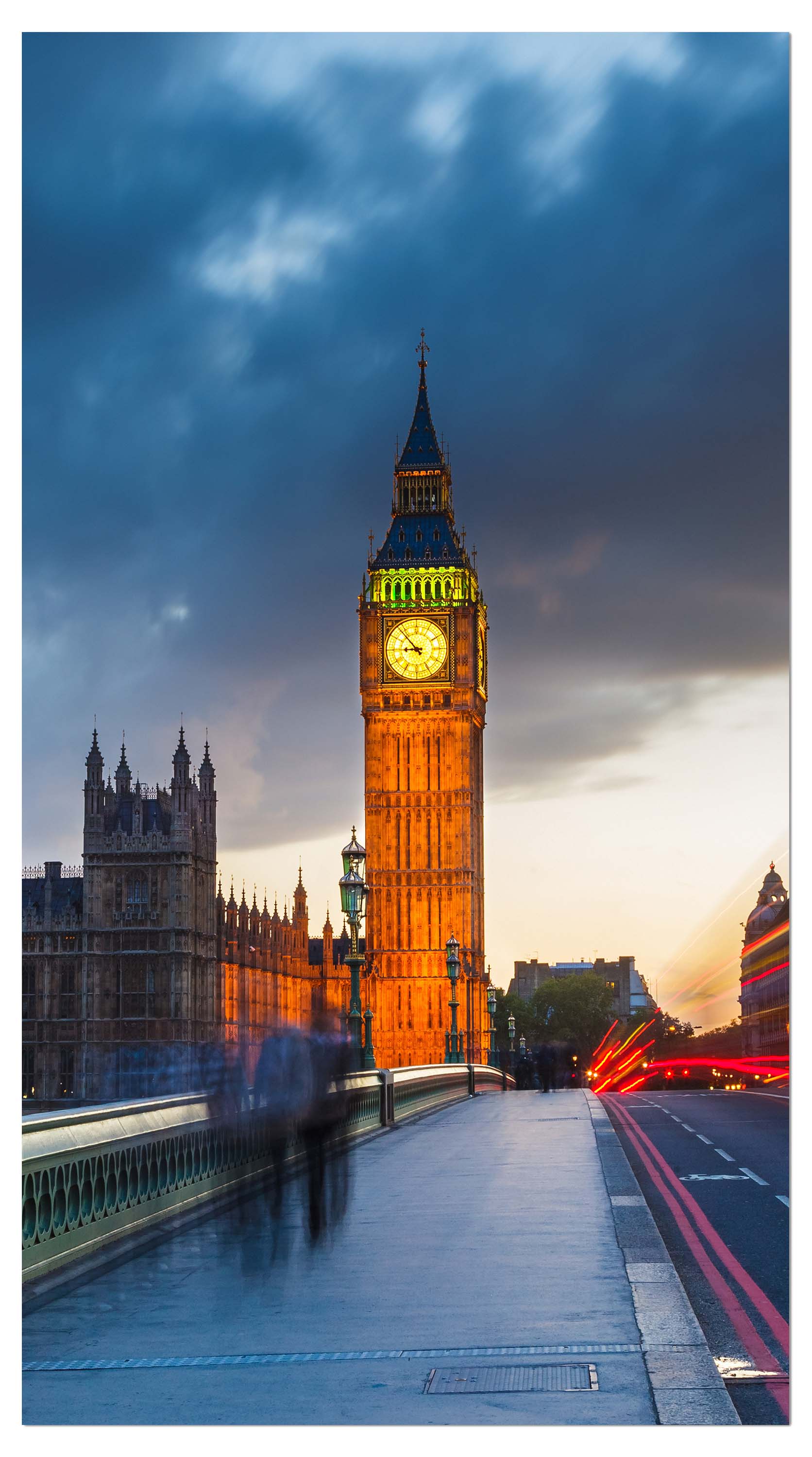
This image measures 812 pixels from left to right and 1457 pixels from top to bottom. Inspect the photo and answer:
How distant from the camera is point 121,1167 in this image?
11.1 m

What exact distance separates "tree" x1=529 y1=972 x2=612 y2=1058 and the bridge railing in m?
135

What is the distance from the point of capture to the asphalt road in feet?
29.5

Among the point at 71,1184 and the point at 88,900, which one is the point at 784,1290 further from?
the point at 88,900

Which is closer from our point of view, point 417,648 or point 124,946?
point 124,946

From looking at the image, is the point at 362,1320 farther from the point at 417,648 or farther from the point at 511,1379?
the point at 417,648

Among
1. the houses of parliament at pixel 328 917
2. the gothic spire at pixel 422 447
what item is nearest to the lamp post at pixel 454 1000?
the houses of parliament at pixel 328 917

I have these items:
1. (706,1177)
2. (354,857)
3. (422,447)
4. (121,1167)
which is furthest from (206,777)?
(121,1167)

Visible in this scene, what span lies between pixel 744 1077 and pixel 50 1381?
166 feet

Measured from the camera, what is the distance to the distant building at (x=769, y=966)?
1306 cm

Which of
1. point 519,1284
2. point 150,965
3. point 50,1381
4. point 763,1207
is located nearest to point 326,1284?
point 519,1284

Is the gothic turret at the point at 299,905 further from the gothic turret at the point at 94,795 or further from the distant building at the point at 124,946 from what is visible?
the gothic turret at the point at 94,795

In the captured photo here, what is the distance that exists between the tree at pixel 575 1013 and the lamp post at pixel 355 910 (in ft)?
406

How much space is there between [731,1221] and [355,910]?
10905 millimetres

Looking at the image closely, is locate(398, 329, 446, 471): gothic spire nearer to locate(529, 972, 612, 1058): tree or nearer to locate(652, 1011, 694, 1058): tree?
locate(652, 1011, 694, 1058): tree
